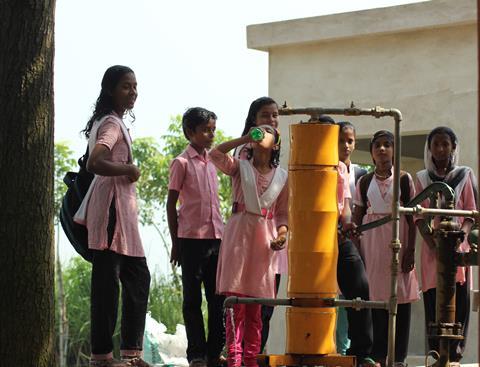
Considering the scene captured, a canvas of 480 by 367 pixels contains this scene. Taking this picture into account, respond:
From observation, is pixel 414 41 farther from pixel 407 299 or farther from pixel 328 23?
pixel 407 299

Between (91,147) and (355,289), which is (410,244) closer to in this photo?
(355,289)

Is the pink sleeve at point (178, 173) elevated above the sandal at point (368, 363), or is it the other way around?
the pink sleeve at point (178, 173)

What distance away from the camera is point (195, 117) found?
8617mm

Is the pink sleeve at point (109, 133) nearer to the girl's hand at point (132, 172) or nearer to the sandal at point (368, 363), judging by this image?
the girl's hand at point (132, 172)

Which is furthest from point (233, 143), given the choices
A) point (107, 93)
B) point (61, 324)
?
point (61, 324)

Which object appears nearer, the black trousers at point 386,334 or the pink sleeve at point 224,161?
the pink sleeve at point 224,161

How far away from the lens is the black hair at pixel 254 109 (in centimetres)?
804

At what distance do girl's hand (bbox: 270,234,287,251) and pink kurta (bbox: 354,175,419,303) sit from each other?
1.05 metres

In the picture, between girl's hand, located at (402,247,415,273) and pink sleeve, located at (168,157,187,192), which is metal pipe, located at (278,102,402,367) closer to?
girl's hand, located at (402,247,415,273)

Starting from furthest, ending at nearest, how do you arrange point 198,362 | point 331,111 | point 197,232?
1. point 197,232
2. point 198,362
3. point 331,111

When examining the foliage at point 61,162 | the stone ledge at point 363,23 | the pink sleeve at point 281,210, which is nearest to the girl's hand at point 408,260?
the pink sleeve at point 281,210

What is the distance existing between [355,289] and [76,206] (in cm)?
186

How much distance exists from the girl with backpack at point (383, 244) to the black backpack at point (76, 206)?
6.58 feet

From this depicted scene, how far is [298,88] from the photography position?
45.1 ft
